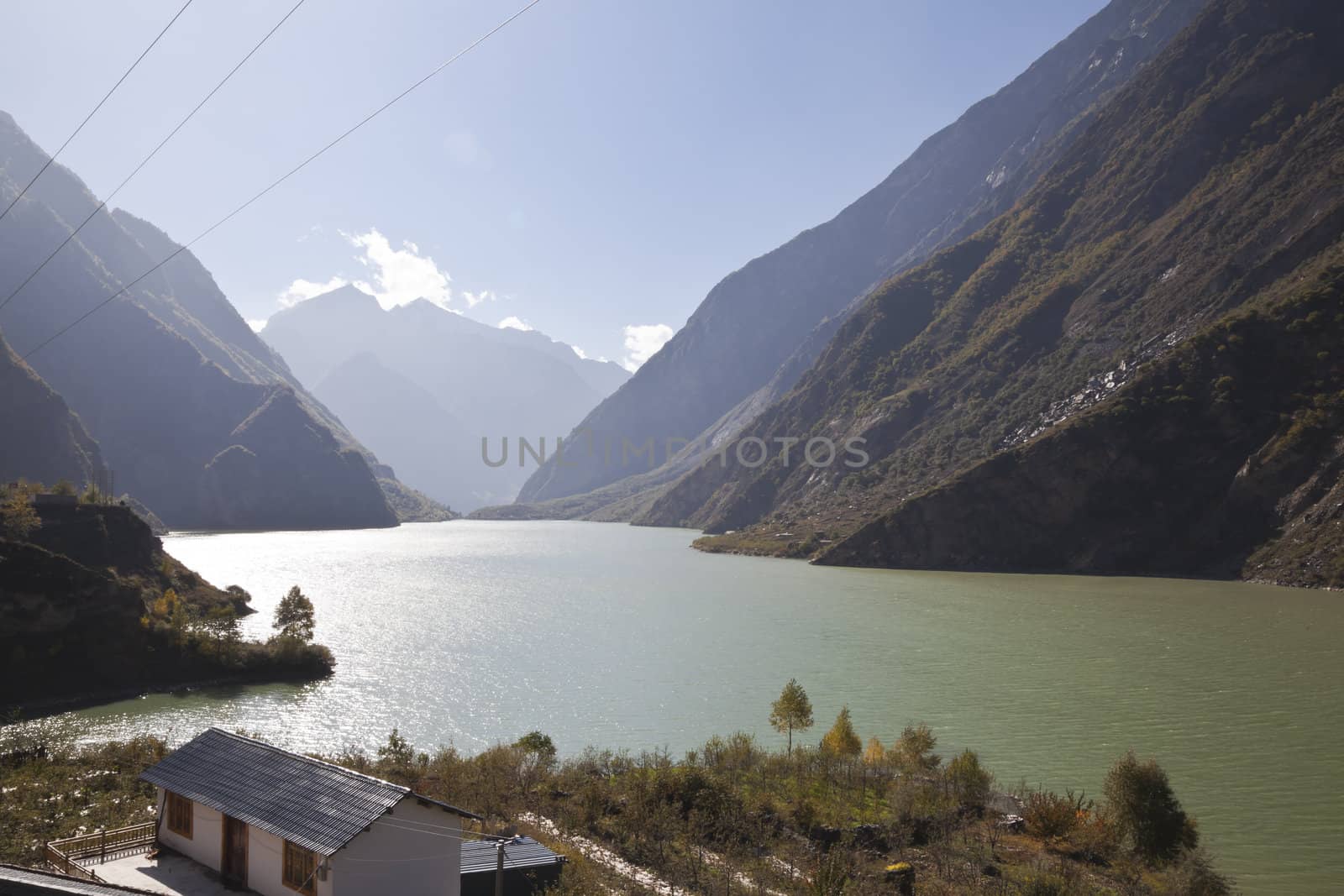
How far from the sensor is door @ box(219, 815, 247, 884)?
49.9 ft

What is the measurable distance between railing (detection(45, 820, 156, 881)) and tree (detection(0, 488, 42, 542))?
123ft

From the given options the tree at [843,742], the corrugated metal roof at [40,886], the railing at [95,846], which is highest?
the corrugated metal roof at [40,886]

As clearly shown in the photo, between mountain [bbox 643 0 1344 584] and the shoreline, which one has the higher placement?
mountain [bbox 643 0 1344 584]

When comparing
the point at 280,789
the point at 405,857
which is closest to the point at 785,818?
the point at 405,857

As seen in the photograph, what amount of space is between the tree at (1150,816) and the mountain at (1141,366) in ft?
197

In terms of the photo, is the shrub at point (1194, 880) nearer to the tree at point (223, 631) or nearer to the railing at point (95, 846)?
the railing at point (95, 846)

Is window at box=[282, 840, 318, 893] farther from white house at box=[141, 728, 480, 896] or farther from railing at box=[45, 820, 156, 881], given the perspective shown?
railing at box=[45, 820, 156, 881]

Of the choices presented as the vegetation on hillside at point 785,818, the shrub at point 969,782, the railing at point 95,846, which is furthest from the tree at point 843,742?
the railing at point 95,846

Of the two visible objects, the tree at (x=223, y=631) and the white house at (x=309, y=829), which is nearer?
the white house at (x=309, y=829)

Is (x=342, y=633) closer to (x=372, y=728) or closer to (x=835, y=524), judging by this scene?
(x=372, y=728)

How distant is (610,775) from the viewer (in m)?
24.4

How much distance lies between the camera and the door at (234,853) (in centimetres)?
1520

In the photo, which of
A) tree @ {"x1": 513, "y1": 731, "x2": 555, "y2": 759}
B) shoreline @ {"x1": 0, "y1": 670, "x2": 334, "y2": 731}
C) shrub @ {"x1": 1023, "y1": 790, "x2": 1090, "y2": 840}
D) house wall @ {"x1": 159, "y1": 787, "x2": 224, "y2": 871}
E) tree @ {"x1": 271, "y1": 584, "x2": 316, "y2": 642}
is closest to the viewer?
house wall @ {"x1": 159, "y1": 787, "x2": 224, "y2": 871}


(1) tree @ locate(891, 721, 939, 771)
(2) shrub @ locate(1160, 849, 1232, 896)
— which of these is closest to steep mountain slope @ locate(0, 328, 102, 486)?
(1) tree @ locate(891, 721, 939, 771)
